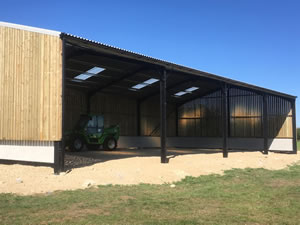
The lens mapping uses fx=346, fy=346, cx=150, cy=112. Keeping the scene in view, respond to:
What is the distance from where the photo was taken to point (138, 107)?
91.0 feet

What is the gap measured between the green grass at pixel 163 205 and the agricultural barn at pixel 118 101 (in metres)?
3.18

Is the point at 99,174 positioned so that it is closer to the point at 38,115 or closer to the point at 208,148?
the point at 38,115

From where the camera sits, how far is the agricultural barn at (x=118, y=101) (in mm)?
11766

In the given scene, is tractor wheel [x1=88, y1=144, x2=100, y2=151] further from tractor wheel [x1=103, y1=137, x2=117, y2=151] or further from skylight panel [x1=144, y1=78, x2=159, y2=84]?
skylight panel [x1=144, y1=78, x2=159, y2=84]

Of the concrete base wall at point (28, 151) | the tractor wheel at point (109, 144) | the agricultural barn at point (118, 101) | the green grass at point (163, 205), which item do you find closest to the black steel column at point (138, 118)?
the agricultural barn at point (118, 101)

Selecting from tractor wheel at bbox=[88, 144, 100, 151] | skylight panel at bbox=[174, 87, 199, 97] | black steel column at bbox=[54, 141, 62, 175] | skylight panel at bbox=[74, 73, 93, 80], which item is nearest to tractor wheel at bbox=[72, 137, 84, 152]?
tractor wheel at bbox=[88, 144, 100, 151]

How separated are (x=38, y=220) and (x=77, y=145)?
1422 cm

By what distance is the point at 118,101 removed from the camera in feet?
85.5

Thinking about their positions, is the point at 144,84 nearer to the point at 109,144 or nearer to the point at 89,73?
the point at 109,144

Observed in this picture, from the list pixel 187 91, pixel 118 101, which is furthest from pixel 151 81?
pixel 187 91

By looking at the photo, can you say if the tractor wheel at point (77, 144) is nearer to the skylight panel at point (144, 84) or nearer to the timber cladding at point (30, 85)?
the skylight panel at point (144, 84)

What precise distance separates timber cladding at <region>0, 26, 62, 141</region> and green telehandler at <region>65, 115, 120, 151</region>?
7.46 m

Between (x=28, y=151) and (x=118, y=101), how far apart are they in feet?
45.9

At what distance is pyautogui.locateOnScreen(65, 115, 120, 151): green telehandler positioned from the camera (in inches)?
804
